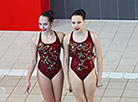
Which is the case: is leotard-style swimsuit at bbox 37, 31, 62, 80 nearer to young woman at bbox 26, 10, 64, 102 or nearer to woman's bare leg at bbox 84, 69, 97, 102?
young woman at bbox 26, 10, 64, 102

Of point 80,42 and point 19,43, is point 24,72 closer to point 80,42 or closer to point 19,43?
point 19,43

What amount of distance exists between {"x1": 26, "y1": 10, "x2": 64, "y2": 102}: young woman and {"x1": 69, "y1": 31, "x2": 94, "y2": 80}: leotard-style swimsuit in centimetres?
22

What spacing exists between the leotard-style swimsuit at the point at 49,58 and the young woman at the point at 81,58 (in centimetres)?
12

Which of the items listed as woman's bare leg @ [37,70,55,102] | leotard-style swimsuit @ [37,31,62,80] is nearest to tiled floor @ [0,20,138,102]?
woman's bare leg @ [37,70,55,102]

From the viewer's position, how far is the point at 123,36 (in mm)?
9719

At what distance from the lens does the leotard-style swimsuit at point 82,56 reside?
578 cm

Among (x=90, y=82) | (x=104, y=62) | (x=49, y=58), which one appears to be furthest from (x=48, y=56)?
(x=104, y=62)

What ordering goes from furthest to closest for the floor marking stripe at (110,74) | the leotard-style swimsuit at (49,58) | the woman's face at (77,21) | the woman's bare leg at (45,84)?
the floor marking stripe at (110,74)
the woman's bare leg at (45,84)
the leotard-style swimsuit at (49,58)
the woman's face at (77,21)

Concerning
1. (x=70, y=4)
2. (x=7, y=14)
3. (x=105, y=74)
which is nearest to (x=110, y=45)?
(x=105, y=74)

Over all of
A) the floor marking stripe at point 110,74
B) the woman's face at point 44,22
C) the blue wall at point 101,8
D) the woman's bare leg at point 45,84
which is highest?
the woman's face at point 44,22

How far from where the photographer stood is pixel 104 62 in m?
8.59

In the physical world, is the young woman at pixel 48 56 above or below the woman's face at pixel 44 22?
below

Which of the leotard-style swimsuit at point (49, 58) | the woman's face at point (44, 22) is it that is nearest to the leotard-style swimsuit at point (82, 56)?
the leotard-style swimsuit at point (49, 58)

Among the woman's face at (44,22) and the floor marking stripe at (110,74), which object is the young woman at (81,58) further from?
the floor marking stripe at (110,74)
